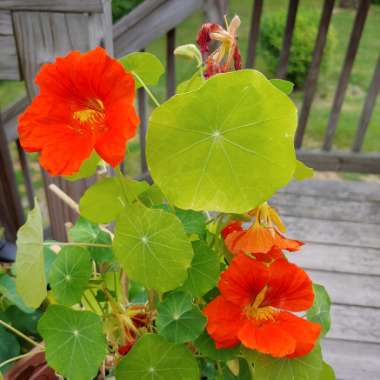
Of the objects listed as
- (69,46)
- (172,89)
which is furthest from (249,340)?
(172,89)

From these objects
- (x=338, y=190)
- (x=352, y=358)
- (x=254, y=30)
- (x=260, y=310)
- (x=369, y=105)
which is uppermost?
(x=260, y=310)

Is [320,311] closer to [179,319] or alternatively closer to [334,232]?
A: [179,319]

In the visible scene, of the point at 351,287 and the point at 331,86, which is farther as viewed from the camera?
the point at 331,86

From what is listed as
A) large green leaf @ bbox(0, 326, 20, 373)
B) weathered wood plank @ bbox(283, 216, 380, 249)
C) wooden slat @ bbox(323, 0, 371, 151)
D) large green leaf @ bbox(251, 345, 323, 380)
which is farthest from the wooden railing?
large green leaf @ bbox(251, 345, 323, 380)

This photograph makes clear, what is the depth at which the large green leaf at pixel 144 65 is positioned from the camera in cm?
59

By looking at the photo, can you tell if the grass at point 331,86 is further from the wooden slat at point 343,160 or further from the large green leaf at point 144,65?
the large green leaf at point 144,65

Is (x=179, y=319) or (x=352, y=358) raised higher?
(x=179, y=319)

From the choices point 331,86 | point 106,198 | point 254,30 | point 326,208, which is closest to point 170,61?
point 254,30

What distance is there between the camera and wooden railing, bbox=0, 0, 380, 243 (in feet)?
3.04

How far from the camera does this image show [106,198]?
604 mm

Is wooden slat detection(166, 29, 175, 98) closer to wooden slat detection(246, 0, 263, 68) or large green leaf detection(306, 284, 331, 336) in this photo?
wooden slat detection(246, 0, 263, 68)

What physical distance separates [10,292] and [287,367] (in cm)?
52

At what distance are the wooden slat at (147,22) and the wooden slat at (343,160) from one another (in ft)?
2.76

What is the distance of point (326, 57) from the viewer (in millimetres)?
3861
